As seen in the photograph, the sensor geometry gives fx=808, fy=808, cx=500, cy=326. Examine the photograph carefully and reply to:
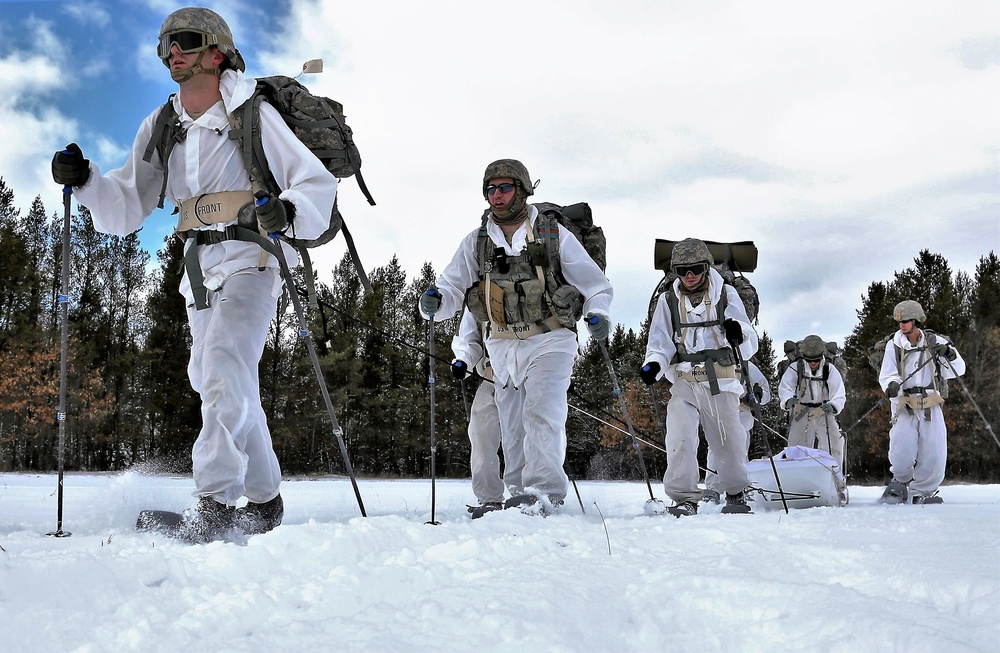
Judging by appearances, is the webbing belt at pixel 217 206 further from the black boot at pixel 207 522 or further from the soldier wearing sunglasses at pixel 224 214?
the black boot at pixel 207 522

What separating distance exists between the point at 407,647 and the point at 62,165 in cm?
391

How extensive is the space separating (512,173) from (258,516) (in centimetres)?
336

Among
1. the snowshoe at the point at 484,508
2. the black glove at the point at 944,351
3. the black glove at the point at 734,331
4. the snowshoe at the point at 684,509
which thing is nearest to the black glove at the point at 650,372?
the black glove at the point at 734,331

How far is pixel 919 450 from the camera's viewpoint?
1064 cm

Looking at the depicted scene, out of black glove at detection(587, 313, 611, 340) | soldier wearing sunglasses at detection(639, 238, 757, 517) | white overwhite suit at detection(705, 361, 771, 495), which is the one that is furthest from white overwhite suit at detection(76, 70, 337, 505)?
white overwhite suit at detection(705, 361, 771, 495)

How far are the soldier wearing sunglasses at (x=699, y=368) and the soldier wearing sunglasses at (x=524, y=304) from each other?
1284 millimetres

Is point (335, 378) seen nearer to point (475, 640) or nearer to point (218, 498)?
point (218, 498)

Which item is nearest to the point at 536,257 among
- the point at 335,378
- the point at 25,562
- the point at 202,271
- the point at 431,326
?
the point at 431,326

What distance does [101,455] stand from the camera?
3281 cm

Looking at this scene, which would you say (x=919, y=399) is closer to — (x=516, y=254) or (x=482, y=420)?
(x=482, y=420)

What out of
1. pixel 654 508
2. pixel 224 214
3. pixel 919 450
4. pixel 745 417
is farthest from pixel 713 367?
pixel 919 450


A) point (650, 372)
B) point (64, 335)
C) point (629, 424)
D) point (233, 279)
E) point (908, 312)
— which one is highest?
point (908, 312)

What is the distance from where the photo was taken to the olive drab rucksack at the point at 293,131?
14.8ft

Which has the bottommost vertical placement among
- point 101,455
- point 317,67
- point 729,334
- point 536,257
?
point 101,455
